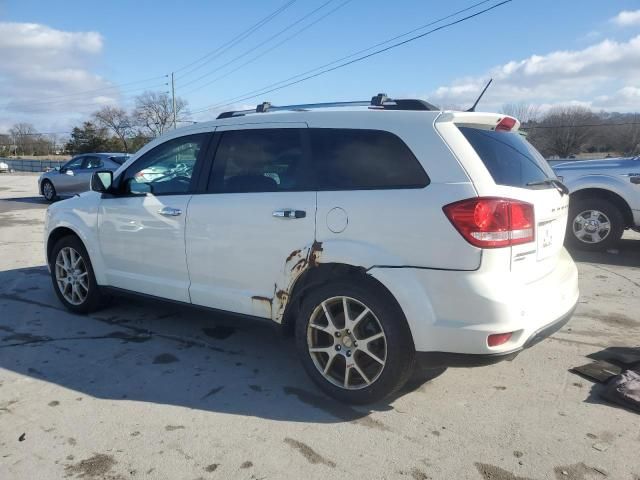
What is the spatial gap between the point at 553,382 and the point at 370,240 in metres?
1.73

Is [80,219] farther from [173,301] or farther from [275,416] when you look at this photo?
[275,416]

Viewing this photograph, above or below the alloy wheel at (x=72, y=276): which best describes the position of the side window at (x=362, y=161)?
above

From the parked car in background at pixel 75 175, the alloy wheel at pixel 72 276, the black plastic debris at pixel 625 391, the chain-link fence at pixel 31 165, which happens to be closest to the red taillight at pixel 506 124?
the black plastic debris at pixel 625 391

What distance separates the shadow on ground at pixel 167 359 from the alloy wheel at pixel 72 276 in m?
0.19

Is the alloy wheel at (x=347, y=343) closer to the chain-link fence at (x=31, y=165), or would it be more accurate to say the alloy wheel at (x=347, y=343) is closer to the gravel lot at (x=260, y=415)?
the gravel lot at (x=260, y=415)

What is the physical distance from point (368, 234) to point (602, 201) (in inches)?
245

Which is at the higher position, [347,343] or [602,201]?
[602,201]

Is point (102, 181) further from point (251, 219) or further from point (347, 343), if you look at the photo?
point (347, 343)

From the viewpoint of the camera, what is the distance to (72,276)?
510 cm

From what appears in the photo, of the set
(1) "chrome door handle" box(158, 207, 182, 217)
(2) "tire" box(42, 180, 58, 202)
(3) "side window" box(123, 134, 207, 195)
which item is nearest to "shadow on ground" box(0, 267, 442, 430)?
(1) "chrome door handle" box(158, 207, 182, 217)

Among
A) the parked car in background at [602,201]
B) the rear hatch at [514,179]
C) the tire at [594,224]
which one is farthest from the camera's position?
the tire at [594,224]

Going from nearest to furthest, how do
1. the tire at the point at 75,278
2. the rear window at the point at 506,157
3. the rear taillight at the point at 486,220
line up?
1. the rear taillight at the point at 486,220
2. the rear window at the point at 506,157
3. the tire at the point at 75,278

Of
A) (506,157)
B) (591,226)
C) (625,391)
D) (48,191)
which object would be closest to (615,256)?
(591,226)

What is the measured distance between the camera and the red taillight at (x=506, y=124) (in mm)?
3426
